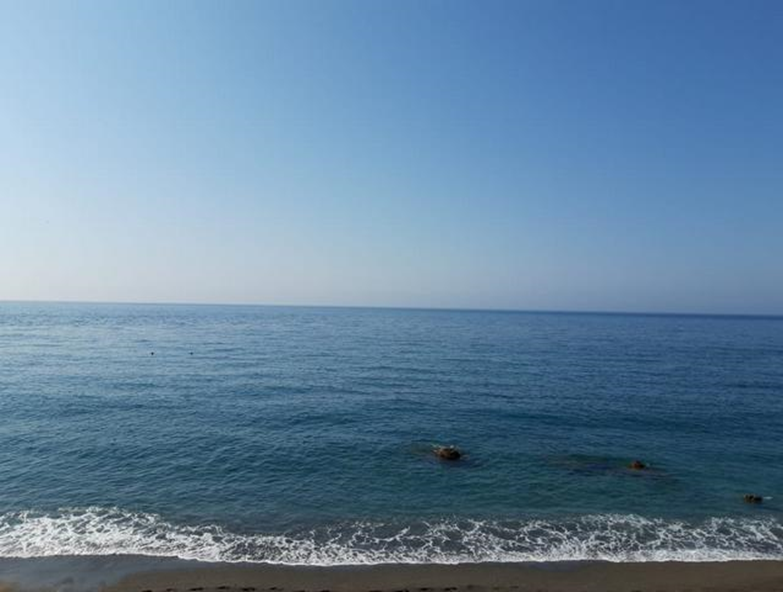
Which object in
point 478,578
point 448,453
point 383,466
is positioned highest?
point 448,453

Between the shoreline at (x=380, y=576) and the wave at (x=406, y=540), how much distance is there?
0.47 meters

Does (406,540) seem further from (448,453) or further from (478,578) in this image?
(448,453)

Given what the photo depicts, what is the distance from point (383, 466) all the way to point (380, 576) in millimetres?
11300

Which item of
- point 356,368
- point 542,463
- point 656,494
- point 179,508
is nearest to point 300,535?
point 179,508

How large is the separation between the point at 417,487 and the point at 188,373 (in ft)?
145

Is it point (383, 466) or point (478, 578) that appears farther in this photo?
point (383, 466)

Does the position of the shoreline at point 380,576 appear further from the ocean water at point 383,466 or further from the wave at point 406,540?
the ocean water at point 383,466

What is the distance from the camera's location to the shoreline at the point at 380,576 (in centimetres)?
1780

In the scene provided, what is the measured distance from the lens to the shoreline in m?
17.8

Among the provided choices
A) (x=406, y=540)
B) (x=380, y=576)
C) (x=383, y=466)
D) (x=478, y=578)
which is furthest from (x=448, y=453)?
(x=380, y=576)

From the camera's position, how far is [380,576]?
18500mm

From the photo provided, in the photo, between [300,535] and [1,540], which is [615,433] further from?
[1,540]

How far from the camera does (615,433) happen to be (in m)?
37.9

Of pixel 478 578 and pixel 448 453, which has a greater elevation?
pixel 448 453
